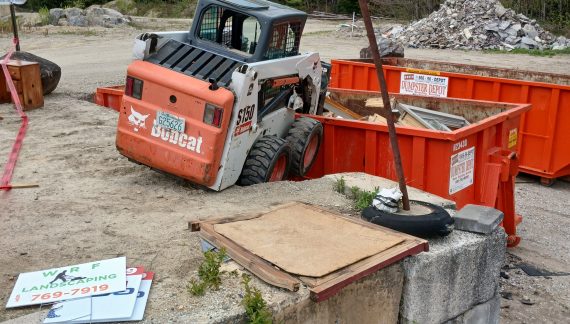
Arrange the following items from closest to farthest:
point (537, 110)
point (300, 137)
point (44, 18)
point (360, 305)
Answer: point (360, 305)
point (300, 137)
point (537, 110)
point (44, 18)

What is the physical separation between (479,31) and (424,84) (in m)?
16.7

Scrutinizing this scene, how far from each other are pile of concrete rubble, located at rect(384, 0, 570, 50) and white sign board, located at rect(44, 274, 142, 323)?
24.7 m

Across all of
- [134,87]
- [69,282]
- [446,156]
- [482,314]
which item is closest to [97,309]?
[69,282]

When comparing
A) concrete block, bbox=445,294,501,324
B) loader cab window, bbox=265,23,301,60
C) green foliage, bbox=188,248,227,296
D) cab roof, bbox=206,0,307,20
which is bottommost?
concrete block, bbox=445,294,501,324

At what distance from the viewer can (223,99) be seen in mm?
6023

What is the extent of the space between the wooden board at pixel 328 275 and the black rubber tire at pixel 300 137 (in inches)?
85.0

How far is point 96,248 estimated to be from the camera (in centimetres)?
488

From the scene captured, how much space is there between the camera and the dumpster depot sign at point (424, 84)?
11.7 metres

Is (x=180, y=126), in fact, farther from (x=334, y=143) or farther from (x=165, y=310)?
(x=165, y=310)

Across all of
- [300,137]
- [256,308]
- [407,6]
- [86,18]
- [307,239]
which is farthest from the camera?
[407,6]

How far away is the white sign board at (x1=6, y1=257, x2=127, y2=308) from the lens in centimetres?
396

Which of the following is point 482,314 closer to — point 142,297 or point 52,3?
point 142,297

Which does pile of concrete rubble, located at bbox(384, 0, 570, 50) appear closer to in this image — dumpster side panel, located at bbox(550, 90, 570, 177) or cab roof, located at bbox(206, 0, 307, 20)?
dumpster side panel, located at bbox(550, 90, 570, 177)

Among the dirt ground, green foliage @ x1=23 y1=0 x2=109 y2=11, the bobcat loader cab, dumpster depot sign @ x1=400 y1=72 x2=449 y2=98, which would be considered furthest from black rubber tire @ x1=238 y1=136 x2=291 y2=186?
green foliage @ x1=23 y1=0 x2=109 y2=11
